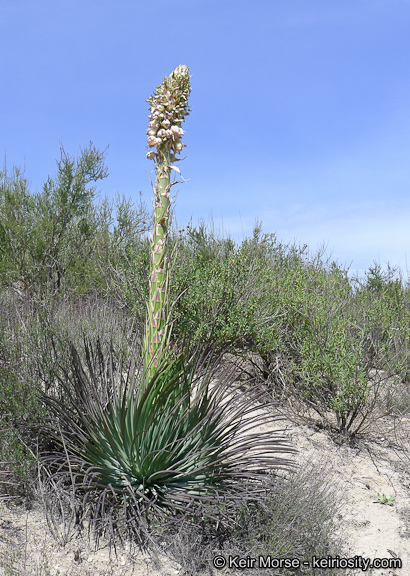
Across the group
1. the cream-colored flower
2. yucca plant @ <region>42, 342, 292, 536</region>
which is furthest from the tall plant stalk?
yucca plant @ <region>42, 342, 292, 536</region>

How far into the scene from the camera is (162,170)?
3781 millimetres

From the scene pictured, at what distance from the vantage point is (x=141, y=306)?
26.1 feet

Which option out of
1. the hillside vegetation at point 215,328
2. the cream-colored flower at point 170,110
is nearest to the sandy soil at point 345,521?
the hillside vegetation at point 215,328

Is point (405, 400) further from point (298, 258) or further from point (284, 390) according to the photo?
point (298, 258)

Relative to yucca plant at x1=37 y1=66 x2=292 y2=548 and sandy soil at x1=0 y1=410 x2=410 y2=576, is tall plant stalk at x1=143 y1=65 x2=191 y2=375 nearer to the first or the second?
yucca plant at x1=37 y1=66 x2=292 y2=548

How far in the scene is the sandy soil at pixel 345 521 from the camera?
349cm

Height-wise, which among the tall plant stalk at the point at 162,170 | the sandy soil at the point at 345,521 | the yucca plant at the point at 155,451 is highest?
the tall plant stalk at the point at 162,170

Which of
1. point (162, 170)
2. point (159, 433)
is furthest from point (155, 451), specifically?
point (162, 170)

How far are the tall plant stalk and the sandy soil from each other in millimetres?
1389

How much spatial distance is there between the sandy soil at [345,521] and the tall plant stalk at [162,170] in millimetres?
1389

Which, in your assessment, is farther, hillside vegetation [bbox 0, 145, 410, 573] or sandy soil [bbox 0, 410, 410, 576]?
hillside vegetation [bbox 0, 145, 410, 573]

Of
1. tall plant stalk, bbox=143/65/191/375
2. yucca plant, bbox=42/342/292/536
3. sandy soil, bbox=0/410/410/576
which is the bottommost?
sandy soil, bbox=0/410/410/576

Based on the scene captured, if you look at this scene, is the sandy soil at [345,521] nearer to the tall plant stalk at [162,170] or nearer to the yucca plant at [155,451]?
the yucca plant at [155,451]

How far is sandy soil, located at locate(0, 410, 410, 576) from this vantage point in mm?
3494
